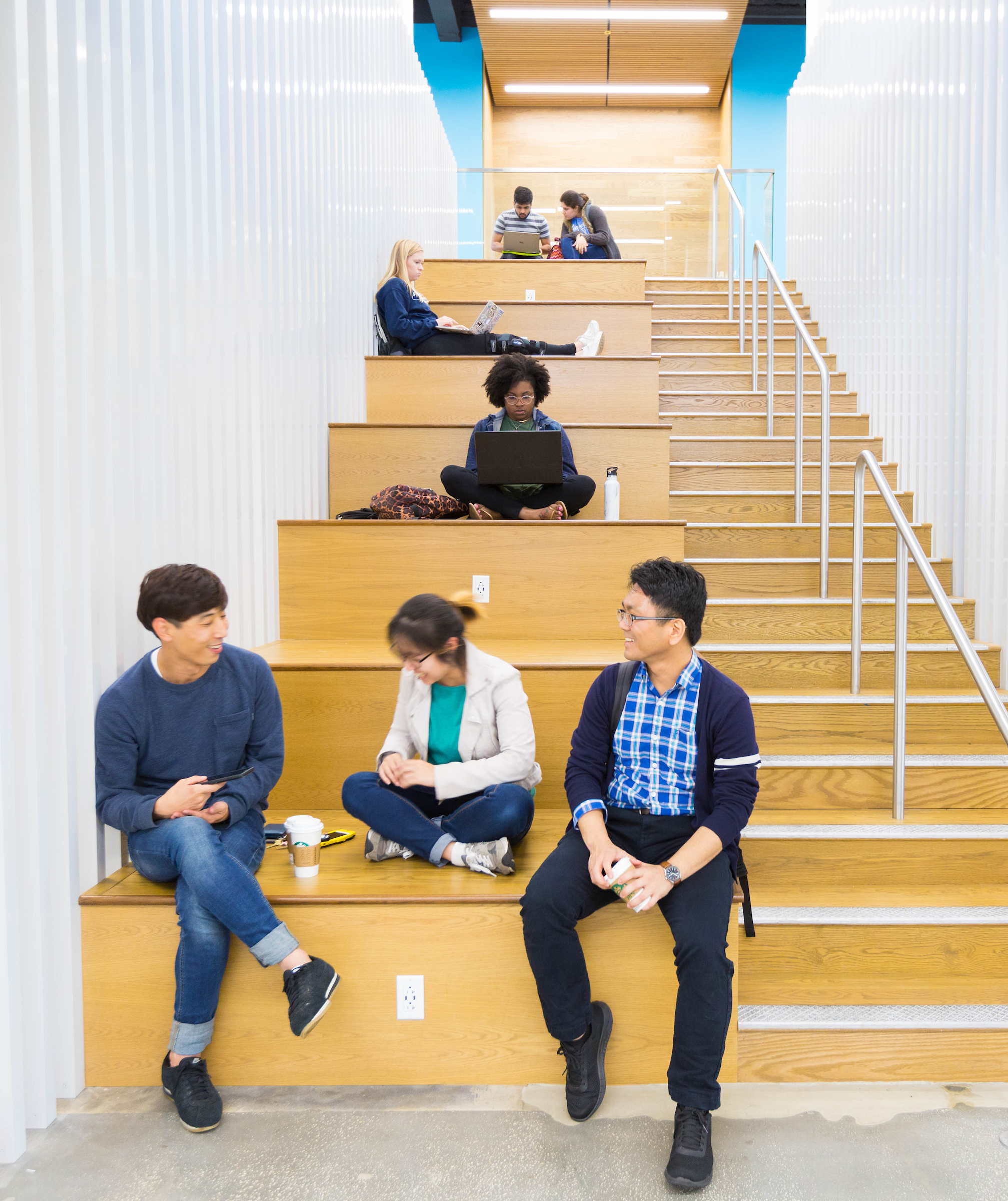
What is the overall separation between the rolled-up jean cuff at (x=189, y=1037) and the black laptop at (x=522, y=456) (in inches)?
82.5

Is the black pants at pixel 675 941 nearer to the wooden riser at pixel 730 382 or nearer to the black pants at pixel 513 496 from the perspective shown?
the black pants at pixel 513 496

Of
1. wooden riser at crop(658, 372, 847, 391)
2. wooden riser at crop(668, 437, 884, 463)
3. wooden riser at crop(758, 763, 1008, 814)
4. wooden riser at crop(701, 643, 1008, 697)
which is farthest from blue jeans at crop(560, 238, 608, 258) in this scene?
wooden riser at crop(758, 763, 1008, 814)

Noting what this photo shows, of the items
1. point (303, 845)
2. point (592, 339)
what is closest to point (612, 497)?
point (592, 339)

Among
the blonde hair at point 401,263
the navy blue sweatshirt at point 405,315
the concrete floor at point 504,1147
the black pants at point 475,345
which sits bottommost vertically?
the concrete floor at point 504,1147

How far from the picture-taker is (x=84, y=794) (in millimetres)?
2045

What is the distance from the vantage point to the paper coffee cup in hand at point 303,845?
2.13 meters

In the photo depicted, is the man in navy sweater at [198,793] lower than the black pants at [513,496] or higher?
lower

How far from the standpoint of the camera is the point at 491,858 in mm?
2164

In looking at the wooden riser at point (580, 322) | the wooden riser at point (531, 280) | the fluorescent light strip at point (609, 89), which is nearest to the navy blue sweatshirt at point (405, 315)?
the wooden riser at point (580, 322)

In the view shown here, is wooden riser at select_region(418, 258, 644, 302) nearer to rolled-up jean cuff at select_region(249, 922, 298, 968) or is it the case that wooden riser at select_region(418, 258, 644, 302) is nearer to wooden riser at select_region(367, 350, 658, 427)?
wooden riser at select_region(367, 350, 658, 427)

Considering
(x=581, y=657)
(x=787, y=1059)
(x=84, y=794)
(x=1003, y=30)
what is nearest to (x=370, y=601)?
(x=581, y=657)

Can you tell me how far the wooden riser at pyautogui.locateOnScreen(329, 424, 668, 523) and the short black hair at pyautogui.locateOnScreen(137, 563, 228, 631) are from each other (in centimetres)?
197

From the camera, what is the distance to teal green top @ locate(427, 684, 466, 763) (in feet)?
7.57

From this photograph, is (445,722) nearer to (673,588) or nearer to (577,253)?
(673,588)
